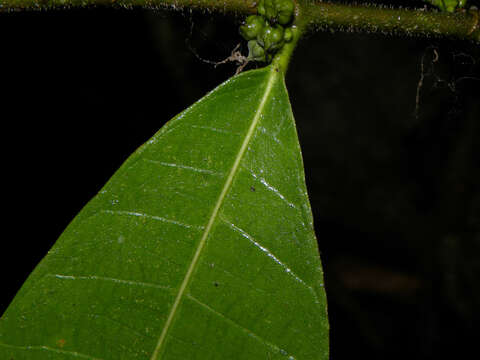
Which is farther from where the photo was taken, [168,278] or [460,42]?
A: [460,42]

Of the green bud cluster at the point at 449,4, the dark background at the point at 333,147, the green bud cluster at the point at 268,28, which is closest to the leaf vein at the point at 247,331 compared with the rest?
the green bud cluster at the point at 268,28

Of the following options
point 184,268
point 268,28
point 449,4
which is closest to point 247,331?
point 184,268

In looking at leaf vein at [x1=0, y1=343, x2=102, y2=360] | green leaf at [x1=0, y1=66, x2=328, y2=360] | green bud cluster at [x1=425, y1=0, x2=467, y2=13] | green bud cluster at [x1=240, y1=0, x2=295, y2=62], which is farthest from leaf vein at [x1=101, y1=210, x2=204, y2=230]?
green bud cluster at [x1=425, y1=0, x2=467, y2=13]

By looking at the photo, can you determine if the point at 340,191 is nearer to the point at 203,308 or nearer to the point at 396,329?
the point at 396,329

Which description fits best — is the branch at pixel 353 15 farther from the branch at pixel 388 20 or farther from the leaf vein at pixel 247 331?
the leaf vein at pixel 247 331

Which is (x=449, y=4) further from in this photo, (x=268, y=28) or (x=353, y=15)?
(x=268, y=28)

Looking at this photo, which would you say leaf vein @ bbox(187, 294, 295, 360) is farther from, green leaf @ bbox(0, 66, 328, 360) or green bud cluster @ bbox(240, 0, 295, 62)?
green bud cluster @ bbox(240, 0, 295, 62)

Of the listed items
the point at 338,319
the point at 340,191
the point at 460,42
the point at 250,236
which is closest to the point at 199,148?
the point at 250,236
